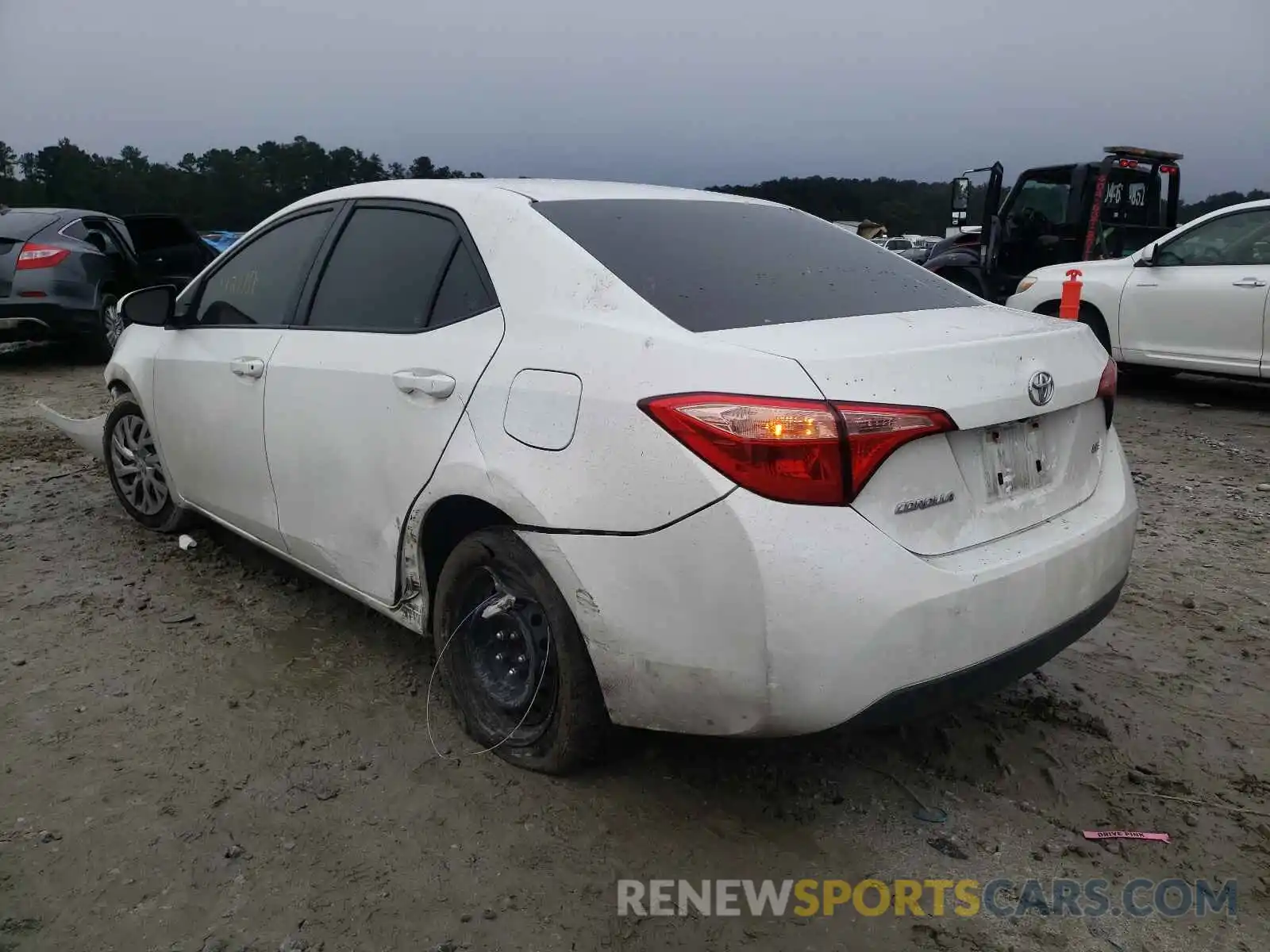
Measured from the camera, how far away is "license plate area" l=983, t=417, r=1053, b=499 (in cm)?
229

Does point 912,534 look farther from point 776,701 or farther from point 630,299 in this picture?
point 630,299

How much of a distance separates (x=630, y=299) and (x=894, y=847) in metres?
1.48

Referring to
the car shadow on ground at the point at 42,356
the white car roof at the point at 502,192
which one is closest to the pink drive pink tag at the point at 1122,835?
the white car roof at the point at 502,192

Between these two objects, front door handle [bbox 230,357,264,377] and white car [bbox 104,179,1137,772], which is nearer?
white car [bbox 104,179,1137,772]

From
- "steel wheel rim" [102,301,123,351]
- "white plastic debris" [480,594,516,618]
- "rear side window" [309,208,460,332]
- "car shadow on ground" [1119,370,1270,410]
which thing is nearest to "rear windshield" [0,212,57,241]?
"steel wheel rim" [102,301,123,351]

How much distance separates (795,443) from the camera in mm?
2014

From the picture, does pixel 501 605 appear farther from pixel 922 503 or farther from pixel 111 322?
pixel 111 322

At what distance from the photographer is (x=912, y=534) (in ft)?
6.93

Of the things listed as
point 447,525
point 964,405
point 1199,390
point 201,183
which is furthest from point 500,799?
point 201,183

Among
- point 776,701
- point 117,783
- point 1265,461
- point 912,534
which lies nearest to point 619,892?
point 776,701

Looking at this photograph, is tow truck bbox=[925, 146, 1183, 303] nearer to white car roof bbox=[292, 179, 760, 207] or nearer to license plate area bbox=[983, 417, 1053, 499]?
white car roof bbox=[292, 179, 760, 207]

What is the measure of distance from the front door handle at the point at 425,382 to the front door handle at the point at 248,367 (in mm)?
833

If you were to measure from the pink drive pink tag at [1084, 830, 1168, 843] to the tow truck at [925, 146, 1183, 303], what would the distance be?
9.60 m

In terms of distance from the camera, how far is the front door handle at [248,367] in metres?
3.36
